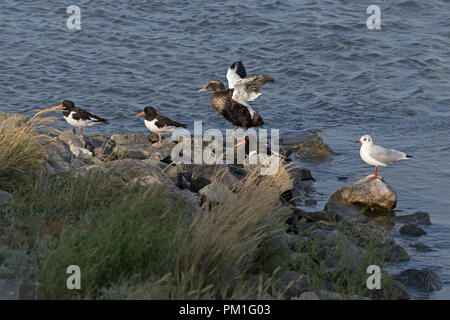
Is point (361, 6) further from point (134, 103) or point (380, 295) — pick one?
point (380, 295)

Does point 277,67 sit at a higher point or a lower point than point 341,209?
higher

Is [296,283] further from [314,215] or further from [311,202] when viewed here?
[311,202]

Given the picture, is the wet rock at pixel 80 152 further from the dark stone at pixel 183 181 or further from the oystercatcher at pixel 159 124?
the oystercatcher at pixel 159 124

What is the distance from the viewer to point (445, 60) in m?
17.4

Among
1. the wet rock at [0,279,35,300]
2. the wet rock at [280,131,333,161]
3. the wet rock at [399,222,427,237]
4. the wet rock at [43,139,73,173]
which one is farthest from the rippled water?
the wet rock at [0,279,35,300]

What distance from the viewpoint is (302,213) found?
28.2 feet

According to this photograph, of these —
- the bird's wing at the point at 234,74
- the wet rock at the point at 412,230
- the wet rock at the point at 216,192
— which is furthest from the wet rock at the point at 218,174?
the bird's wing at the point at 234,74

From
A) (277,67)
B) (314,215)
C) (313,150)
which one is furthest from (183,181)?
(277,67)

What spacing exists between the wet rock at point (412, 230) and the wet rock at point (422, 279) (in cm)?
148

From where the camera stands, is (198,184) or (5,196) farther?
(198,184)

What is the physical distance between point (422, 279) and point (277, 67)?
10763 mm

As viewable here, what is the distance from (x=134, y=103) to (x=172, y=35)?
4835 millimetres

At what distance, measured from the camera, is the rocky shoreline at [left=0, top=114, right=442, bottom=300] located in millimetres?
6195
